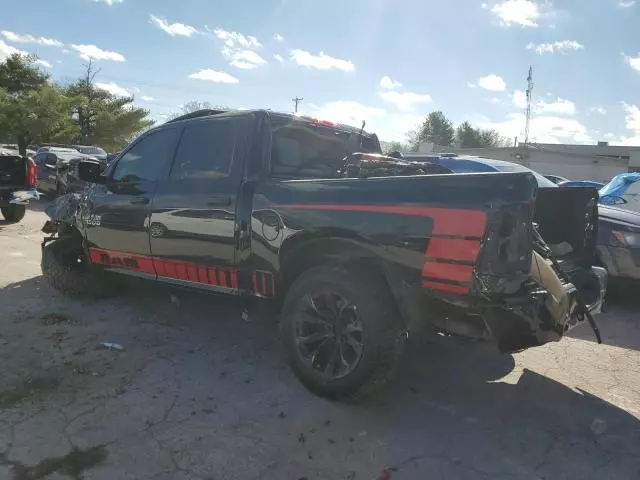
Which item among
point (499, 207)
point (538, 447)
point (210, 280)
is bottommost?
point (538, 447)

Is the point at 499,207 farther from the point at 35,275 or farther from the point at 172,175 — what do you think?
the point at 35,275

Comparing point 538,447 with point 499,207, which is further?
point 538,447

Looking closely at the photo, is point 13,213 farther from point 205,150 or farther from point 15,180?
point 205,150

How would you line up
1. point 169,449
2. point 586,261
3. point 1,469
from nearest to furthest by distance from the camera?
point 1,469 < point 169,449 < point 586,261

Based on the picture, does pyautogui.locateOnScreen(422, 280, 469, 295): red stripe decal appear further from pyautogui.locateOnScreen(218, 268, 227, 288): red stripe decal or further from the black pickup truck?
pyautogui.locateOnScreen(218, 268, 227, 288): red stripe decal

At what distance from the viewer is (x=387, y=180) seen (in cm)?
303

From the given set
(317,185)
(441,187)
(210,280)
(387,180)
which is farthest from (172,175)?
(441,187)

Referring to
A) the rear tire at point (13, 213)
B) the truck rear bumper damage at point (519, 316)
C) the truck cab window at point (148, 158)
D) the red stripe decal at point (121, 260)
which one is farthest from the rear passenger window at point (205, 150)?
the rear tire at point (13, 213)

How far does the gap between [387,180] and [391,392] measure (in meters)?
1.47

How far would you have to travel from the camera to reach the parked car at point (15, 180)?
32.3 ft

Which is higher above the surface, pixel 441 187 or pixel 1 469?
pixel 441 187

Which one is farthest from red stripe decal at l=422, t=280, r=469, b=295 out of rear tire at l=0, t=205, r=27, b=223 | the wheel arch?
rear tire at l=0, t=205, r=27, b=223

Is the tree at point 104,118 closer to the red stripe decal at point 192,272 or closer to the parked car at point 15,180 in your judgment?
the parked car at point 15,180

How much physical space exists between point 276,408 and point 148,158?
2.57m
